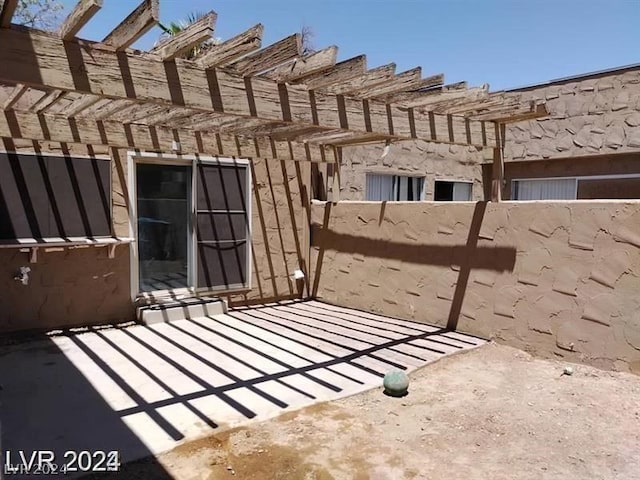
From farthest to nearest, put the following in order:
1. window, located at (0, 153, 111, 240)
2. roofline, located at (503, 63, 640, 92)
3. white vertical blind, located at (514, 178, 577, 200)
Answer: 1. white vertical blind, located at (514, 178, 577, 200)
2. roofline, located at (503, 63, 640, 92)
3. window, located at (0, 153, 111, 240)

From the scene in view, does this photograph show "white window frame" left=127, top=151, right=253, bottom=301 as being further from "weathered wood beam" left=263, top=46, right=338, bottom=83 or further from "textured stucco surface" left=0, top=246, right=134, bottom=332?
"weathered wood beam" left=263, top=46, right=338, bottom=83

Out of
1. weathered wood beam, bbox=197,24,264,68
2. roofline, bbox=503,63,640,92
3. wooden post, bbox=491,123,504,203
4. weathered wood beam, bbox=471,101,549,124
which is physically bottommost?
wooden post, bbox=491,123,504,203

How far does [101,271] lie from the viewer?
593 centimetres

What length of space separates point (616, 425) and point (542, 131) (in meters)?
7.47

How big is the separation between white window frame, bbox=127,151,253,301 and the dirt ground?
3697 mm

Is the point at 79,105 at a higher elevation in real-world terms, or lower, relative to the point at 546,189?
higher

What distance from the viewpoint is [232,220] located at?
6980 mm

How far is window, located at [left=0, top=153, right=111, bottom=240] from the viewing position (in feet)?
17.0

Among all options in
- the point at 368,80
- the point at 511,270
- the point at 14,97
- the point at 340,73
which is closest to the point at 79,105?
the point at 14,97

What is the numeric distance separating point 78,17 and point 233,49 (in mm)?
886

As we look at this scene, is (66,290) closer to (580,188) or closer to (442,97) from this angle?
(442,97)

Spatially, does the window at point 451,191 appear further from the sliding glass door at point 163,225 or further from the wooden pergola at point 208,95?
the sliding glass door at point 163,225

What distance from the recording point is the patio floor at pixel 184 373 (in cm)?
315

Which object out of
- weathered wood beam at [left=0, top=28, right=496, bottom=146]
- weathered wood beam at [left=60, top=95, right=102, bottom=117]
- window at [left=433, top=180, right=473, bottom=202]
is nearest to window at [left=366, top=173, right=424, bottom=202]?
window at [left=433, top=180, right=473, bottom=202]
